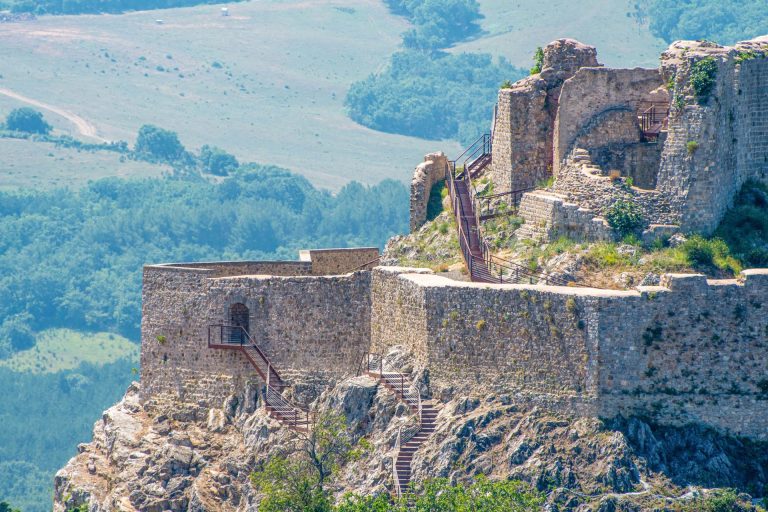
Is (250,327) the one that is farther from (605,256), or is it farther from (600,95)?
(600,95)

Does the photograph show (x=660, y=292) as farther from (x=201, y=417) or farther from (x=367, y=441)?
(x=201, y=417)

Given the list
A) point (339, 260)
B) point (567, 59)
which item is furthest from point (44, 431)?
point (567, 59)

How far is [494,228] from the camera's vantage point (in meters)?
84.3

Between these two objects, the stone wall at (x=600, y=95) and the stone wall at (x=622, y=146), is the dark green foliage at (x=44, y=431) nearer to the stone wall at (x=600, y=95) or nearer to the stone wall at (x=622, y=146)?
the stone wall at (x=600, y=95)

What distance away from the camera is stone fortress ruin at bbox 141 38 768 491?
72.6 m

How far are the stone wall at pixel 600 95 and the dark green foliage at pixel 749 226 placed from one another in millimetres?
4247

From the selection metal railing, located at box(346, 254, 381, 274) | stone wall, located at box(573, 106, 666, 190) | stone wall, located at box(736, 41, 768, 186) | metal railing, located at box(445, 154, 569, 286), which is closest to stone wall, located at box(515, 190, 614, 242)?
metal railing, located at box(445, 154, 569, 286)

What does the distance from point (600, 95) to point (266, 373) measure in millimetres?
13533

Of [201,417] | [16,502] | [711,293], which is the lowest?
[16,502]

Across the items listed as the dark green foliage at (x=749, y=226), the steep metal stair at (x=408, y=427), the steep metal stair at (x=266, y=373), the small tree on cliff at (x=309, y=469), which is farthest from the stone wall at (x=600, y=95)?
the small tree on cliff at (x=309, y=469)

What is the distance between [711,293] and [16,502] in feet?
336

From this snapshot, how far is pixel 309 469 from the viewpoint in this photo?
78062 millimetres

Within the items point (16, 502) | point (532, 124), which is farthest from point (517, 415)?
point (16, 502)

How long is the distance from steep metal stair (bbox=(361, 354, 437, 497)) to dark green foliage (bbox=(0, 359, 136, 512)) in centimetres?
8998
